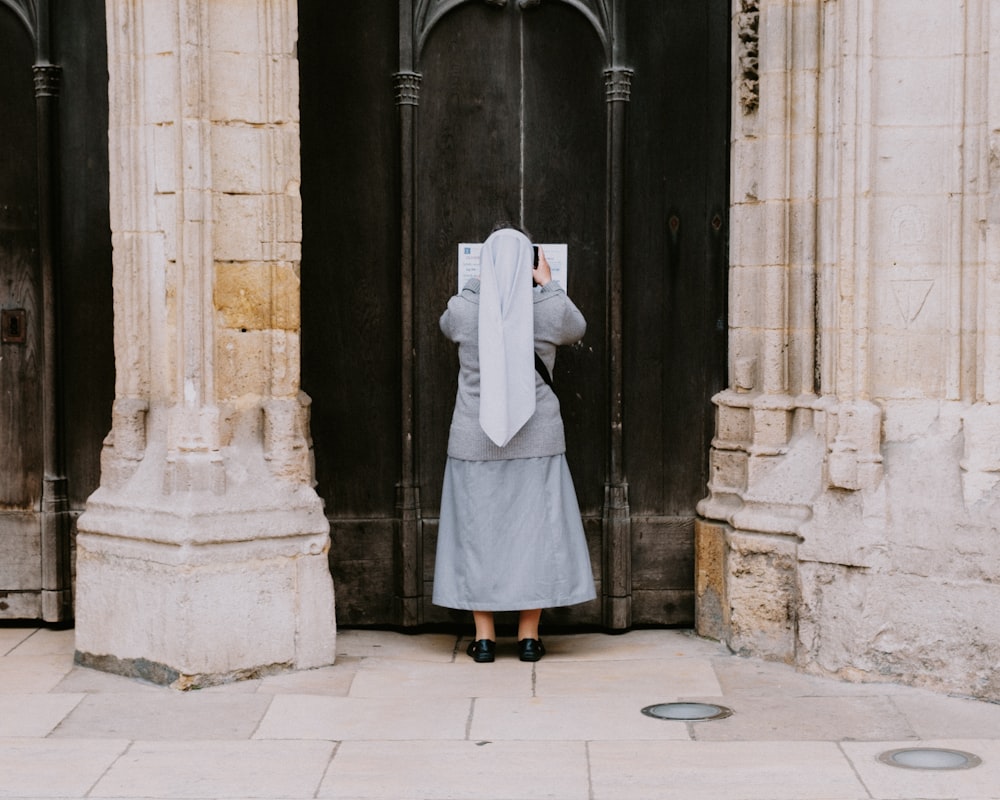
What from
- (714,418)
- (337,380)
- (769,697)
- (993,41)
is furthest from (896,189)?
(337,380)

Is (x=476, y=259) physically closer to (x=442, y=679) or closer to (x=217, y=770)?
(x=442, y=679)

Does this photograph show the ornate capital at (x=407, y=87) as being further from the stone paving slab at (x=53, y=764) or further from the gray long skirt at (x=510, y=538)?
the stone paving slab at (x=53, y=764)

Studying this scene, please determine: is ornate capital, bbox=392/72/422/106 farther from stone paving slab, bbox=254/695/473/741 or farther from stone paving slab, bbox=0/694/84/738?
stone paving slab, bbox=0/694/84/738

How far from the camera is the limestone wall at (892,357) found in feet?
19.2

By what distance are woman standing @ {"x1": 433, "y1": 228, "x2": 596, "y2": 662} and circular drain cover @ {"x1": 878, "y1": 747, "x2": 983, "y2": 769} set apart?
5.53 feet

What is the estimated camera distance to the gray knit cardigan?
6.39 metres

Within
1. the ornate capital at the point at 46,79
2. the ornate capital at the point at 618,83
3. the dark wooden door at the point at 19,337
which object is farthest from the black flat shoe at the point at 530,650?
the ornate capital at the point at 46,79

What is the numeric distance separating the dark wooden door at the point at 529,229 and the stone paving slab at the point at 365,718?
122 cm

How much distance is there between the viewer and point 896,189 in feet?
19.8

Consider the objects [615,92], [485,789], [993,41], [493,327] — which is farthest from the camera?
[615,92]

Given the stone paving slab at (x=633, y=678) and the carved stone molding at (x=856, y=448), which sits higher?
the carved stone molding at (x=856, y=448)

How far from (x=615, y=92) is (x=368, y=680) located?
8.71ft

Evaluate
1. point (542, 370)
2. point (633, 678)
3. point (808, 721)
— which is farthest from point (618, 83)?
point (808, 721)

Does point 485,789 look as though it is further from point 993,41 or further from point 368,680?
point 993,41
